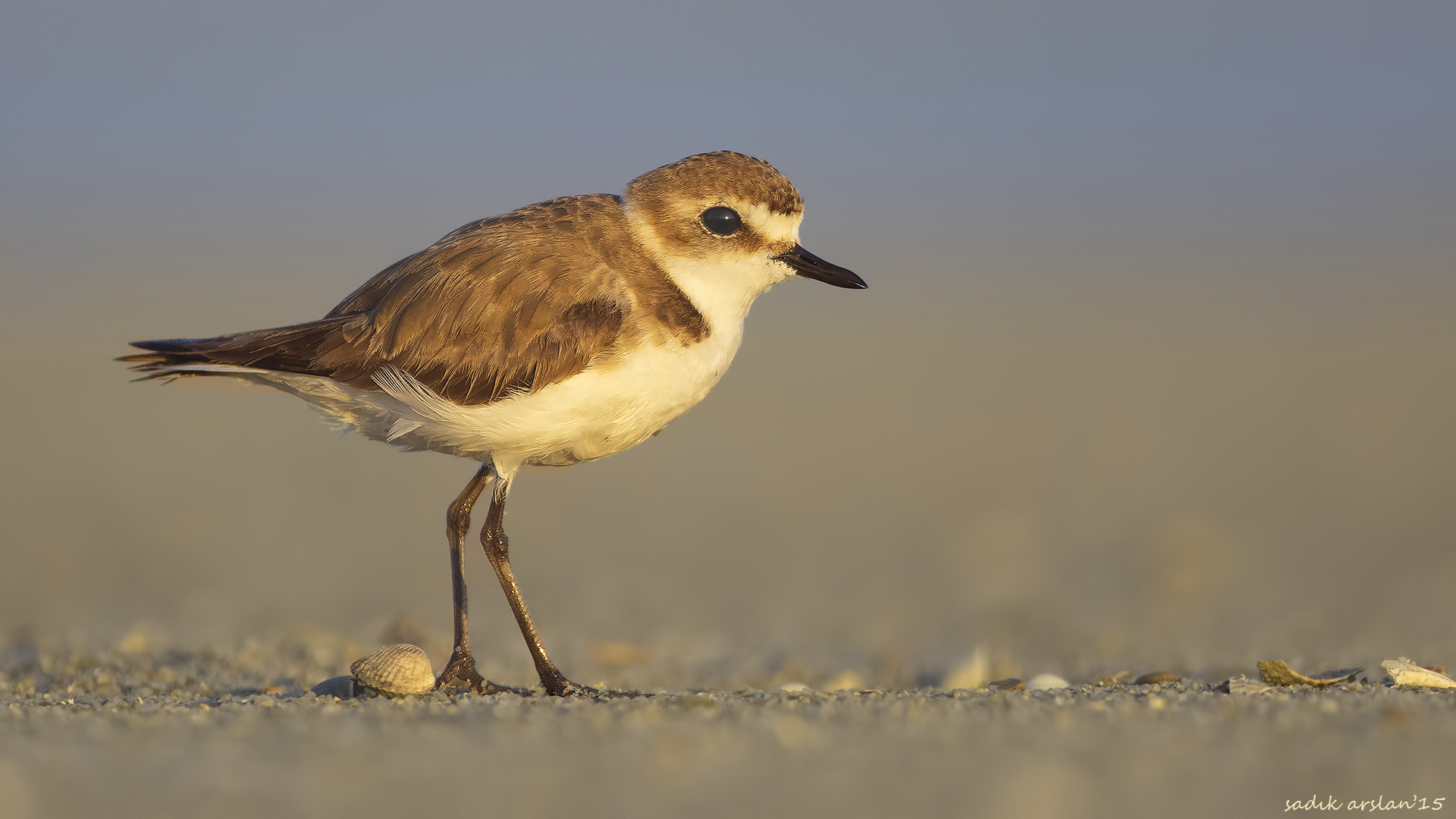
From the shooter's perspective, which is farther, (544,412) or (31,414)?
(31,414)

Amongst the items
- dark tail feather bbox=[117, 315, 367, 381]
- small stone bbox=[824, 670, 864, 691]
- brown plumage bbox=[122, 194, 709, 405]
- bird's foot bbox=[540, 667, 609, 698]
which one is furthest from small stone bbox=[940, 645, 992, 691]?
dark tail feather bbox=[117, 315, 367, 381]

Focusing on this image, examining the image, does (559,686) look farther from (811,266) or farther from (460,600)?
(811,266)

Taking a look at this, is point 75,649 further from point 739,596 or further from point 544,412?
point 739,596

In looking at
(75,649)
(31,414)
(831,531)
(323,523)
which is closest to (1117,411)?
(831,531)

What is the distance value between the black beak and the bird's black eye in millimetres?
225

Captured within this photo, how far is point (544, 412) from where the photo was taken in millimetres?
4797

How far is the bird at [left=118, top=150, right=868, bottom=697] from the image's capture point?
482 centimetres

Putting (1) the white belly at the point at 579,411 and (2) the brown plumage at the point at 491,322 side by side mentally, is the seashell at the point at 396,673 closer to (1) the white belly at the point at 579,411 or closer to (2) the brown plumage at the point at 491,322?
(1) the white belly at the point at 579,411

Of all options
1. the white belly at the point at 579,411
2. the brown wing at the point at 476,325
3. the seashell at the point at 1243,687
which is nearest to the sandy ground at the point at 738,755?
the seashell at the point at 1243,687

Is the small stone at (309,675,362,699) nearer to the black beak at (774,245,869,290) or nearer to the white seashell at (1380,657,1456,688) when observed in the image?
the black beak at (774,245,869,290)

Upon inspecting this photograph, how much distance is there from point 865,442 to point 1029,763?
30.9ft

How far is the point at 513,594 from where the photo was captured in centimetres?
520

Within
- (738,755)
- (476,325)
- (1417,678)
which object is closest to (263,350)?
(476,325)

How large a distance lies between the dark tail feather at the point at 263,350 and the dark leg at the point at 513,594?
0.84 m
